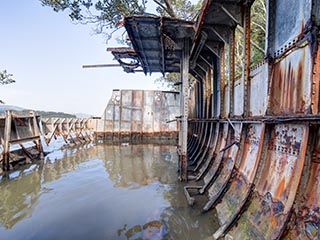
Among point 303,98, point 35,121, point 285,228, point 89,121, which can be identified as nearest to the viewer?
point 285,228

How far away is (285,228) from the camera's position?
2004mm

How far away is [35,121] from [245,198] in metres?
9.34

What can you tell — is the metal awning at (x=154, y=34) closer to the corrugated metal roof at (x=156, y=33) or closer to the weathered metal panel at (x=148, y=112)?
the corrugated metal roof at (x=156, y=33)

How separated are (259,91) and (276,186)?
5.06 ft

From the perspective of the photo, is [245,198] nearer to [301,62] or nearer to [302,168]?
[302,168]

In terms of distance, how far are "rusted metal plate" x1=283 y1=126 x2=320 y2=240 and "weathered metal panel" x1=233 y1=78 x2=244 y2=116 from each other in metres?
2.10

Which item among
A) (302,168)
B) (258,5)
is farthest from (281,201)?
(258,5)

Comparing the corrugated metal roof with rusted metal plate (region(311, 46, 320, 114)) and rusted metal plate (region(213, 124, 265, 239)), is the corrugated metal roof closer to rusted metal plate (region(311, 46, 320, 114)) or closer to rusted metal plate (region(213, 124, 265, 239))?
rusted metal plate (region(213, 124, 265, 239))

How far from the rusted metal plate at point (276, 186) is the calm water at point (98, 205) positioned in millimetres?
815

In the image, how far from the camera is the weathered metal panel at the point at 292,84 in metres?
2.14

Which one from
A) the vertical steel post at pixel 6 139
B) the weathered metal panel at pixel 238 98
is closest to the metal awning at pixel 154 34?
the weathered metal panel at pixel 238 98

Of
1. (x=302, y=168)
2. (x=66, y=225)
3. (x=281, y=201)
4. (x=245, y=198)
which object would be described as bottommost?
(x=66, y=225)

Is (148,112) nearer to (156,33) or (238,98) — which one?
(156,33)

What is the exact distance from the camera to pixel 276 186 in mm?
2445
